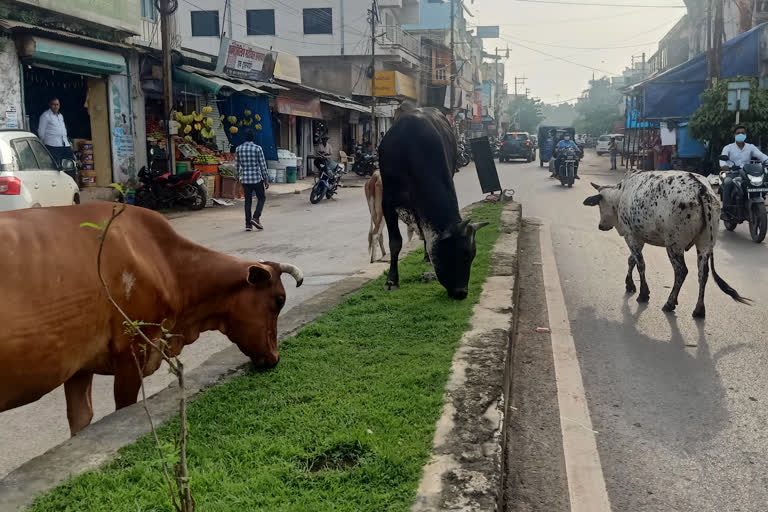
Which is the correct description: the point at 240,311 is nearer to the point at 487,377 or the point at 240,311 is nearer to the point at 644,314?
the point at 487,377

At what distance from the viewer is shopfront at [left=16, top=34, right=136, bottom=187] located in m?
16.8

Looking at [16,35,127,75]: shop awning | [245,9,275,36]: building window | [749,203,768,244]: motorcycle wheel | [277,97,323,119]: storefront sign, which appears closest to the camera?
[749,203,768,244]: motorcycle wheel

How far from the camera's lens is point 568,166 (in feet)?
77.5

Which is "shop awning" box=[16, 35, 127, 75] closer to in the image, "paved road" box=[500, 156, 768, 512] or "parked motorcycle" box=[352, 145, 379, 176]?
"paved road" box=[500, 156, 768, 512]

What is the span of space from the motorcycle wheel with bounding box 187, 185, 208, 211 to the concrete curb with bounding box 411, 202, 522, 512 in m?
12.1

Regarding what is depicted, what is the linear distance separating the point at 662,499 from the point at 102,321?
2.60 meters

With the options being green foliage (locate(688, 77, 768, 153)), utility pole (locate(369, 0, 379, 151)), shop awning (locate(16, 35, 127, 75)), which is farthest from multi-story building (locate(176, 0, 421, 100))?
shop awning (locate(16, 35, 127, 75))

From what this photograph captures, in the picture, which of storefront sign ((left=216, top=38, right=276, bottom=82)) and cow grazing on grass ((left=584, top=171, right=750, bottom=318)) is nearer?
cow grazing on grass ((left=584, top=171, right=750, bottom=318))

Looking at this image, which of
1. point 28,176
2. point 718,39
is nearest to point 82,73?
point 28,176

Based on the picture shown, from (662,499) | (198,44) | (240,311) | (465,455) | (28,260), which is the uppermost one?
(198,44)

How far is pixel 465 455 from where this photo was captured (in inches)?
128

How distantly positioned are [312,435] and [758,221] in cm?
955

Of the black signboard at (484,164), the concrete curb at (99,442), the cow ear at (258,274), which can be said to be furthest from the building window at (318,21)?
the cow ear at (258,274)

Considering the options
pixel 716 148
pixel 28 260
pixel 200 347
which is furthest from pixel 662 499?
pixel 716 148
